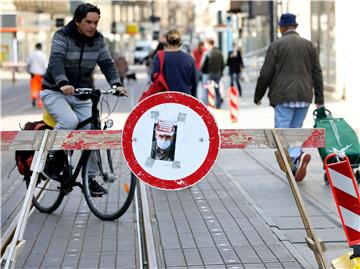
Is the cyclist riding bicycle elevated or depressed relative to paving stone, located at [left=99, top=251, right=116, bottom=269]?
elevated

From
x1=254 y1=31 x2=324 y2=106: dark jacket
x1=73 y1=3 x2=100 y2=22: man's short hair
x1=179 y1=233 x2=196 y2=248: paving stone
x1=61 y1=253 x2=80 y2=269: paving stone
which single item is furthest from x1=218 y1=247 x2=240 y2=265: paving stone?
x1=254 y1=31 x2=324 y2=106: dark jacket

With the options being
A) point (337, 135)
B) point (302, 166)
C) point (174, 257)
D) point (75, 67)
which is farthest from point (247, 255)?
point (302, 166)

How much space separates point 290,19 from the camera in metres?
11.5

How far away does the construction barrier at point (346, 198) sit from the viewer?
6.76 meters

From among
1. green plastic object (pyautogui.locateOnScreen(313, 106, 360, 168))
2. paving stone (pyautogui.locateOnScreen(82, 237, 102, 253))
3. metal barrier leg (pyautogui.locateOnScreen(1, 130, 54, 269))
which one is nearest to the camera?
metal barrier leg (pyautogui.locateOnScreen(1, 130, 54, 269))

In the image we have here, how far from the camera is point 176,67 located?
1163 cm

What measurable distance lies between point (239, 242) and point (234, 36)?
49.0 metres

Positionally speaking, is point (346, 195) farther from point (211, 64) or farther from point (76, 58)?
point (211, 64)

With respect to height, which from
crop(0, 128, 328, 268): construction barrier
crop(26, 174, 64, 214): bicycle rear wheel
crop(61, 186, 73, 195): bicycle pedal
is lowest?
crop(26, 174, 64, 214): bicycle rear wheel

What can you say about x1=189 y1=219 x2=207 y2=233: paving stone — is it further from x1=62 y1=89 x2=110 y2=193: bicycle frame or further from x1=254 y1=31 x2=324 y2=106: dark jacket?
x1=254 y1=31 x2=324 y2=106: dark jacket

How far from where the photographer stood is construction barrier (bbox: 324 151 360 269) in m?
6.76

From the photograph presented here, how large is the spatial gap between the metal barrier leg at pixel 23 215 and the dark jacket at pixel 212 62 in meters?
17.2

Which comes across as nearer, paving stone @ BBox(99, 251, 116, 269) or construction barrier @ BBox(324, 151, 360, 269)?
construction barrier @ BBox(324, 151, 360, 269)

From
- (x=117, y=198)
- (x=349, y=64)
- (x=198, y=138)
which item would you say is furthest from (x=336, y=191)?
(x=349, y=64)
